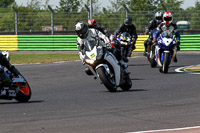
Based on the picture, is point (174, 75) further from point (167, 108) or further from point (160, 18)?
point (167, 108)

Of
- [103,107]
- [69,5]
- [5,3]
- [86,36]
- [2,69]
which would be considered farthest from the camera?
[5,3]

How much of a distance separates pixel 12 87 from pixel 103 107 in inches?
68.6

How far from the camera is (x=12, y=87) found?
9.43 m

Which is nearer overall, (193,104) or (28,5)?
(193,104)

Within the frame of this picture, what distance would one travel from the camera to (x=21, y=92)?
9.64 meters

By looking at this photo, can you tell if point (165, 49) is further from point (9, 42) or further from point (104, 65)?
point (9, 42)

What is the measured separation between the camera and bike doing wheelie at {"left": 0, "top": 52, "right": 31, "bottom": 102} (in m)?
9.33

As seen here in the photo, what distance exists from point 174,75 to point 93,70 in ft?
13.6

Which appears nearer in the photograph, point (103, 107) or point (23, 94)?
point (103, 107)

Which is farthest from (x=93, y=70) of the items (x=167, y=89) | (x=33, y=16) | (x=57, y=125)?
(x=33, y=16)

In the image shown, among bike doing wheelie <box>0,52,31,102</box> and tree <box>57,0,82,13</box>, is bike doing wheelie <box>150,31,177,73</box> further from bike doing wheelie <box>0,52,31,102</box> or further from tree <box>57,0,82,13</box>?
tree <box>57,0,82,13</box>

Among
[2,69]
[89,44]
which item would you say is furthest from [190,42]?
[2,69]

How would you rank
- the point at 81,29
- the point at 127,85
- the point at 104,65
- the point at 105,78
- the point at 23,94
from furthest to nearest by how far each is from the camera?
the point at 127,85
the point at 81,29
the point at 104,65
the point at 105,78
the point at 23,94

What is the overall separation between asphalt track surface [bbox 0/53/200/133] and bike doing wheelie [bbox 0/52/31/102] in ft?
0.52
